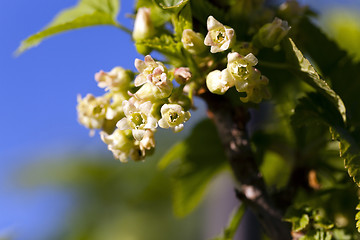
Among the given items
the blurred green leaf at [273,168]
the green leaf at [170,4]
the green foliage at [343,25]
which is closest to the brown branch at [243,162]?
the green leaf at [170,4]

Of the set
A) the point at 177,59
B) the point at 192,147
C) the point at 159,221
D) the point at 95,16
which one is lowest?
the point at 159,221

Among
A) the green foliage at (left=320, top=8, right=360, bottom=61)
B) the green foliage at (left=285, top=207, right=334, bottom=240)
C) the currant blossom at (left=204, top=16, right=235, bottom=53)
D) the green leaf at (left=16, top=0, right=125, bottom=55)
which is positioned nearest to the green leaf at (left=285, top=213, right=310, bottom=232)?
the green foliage at (left=285, top=207, right=334, bottom=240)

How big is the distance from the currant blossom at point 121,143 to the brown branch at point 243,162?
262 millimetres

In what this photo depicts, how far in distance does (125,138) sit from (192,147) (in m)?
0.48

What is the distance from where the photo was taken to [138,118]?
1.02m

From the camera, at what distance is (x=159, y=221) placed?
203 inches

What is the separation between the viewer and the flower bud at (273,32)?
1.07 metres

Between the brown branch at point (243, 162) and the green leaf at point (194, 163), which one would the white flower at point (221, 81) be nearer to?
the brown branch at point (243, 162)

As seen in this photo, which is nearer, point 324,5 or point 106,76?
point 106,76

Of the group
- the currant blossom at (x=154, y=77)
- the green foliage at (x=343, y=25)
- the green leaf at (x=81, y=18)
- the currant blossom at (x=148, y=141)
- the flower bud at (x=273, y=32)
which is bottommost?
the green foliage at (x=343, y=25)

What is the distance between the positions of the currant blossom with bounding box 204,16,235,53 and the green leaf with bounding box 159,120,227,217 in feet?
1.98

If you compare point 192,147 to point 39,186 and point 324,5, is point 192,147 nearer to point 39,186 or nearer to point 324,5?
point 324,5

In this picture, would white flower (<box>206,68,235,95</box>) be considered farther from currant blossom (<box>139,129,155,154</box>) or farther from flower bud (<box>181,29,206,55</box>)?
currant blossom (<box>139,129,155,154</box>)

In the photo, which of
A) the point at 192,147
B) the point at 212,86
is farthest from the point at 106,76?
the point at 192,147
